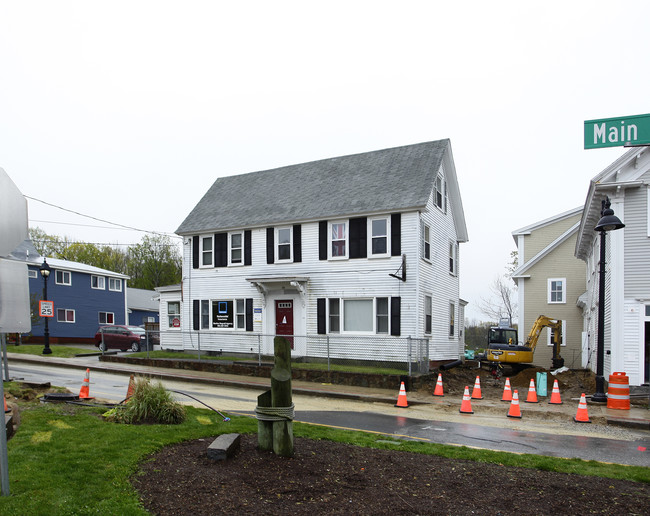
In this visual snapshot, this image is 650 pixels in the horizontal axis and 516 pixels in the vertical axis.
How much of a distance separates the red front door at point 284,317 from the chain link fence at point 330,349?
589 millimetres

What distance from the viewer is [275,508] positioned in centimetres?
503

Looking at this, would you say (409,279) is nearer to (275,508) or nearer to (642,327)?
(642,327)

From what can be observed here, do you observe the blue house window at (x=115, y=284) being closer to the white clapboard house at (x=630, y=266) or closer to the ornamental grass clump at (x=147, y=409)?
the white clapboard house at (x=630, y=266)

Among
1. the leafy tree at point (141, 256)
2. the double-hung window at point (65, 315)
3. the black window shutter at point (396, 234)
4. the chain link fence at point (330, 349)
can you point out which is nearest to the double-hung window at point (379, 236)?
the black window shutter at point (396, 234)

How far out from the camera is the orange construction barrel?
1413cm

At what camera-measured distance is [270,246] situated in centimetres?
2450

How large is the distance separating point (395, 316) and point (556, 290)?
1675 centimetres

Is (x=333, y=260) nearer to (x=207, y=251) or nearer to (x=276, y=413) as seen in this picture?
(x=207, y=251)

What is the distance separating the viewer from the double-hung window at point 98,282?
4406 cm

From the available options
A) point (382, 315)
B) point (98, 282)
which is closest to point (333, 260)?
point (382, 315)

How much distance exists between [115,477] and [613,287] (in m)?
15.9

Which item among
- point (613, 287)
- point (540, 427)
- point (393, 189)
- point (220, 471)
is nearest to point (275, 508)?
point (220, 471)

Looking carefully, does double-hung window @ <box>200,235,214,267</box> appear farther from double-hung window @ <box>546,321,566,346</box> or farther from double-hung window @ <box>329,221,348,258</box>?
double-hung window @ <box>546,321,566,346</box>

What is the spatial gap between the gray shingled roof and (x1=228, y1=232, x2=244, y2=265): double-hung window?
562 mm
